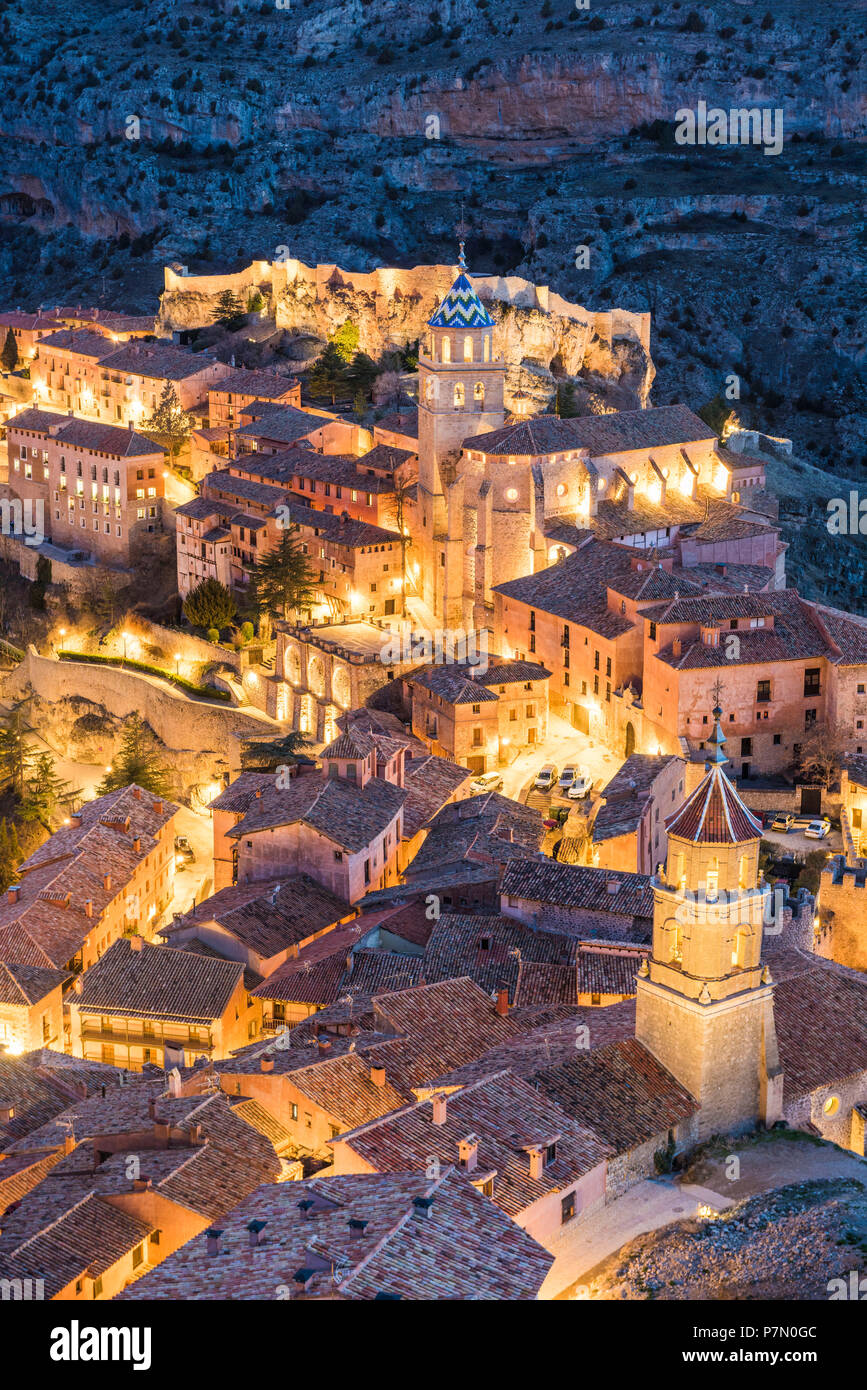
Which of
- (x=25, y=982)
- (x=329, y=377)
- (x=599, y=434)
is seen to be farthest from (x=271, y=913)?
(x=329, y=377)

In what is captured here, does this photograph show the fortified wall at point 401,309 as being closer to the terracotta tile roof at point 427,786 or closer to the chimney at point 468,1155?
the terracotta tile roof at point 427,786

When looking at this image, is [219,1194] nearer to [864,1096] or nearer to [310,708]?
[864,1096]

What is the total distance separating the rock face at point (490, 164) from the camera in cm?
9550

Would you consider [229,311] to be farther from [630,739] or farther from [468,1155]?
[468,1155]

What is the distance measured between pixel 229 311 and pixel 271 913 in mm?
41108

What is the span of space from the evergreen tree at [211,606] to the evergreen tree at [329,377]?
1466 cm

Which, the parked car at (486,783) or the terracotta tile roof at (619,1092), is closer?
the terracotta tile roof at (619,1092)

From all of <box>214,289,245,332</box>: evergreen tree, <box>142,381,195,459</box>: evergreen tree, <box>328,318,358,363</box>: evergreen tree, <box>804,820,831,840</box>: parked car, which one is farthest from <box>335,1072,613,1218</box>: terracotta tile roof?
<box>214,289,245,332</box>: evergreen tree

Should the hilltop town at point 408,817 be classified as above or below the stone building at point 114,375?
below

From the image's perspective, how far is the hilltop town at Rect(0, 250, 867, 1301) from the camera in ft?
89.6

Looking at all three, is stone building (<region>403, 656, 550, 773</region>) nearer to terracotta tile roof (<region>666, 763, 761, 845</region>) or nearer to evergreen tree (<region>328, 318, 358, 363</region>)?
terracotta tile roof (<region>666, 763, 761, 845</region>)

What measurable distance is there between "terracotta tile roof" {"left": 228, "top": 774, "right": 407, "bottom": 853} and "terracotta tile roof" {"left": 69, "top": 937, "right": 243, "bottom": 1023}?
4.63m

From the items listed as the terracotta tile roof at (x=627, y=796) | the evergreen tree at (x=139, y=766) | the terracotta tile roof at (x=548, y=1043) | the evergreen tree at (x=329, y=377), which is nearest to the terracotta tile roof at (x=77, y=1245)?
the terracotta tile roof at (x=548, y=1043)

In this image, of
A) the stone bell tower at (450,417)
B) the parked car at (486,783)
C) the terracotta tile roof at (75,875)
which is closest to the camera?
the terracotta tile roof at (75,875)
